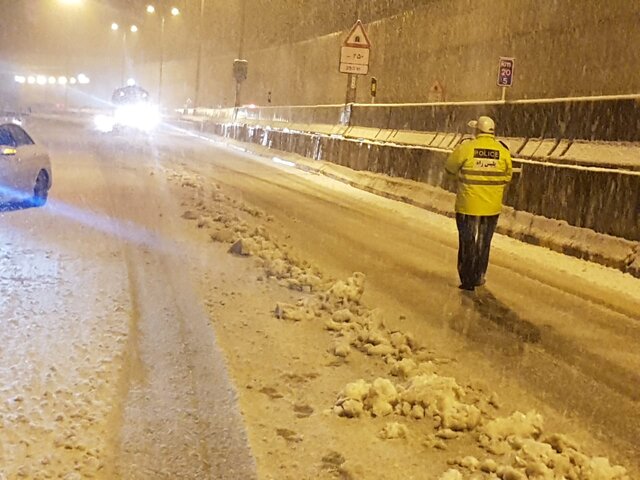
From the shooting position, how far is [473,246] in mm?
8453

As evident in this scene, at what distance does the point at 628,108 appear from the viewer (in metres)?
10.8

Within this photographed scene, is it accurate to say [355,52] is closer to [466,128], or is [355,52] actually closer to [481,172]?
[466,128]

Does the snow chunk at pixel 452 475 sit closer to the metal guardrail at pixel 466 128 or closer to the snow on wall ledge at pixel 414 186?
the snow on wall ledge at pixel 414 186

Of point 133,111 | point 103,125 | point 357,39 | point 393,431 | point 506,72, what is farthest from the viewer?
point 133,111

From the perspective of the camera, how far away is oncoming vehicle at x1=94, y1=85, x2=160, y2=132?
56.1 m

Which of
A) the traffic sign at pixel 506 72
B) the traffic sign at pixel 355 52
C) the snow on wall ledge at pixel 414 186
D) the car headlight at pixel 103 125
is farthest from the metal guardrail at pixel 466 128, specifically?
the car headlight at pixel 103 125

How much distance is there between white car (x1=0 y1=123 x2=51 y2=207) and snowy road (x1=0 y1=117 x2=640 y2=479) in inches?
19.1

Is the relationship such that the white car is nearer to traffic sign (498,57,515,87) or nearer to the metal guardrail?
the metal guardrail

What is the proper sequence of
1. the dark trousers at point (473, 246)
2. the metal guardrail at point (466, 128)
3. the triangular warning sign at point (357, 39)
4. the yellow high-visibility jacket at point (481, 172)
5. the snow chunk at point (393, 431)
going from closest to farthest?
1. the snow chunk at point (393, 431)
2. the yellow high-visibility jacket at point (481, 172)
3. the dark trousers at point (473, 246)
4. the metal guardrail at point (466, 128)
5. the triangular warning sign at point (357, 39)

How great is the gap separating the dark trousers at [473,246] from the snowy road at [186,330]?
22 cm

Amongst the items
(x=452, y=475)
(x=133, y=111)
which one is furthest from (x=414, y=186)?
(x=133, y=111)

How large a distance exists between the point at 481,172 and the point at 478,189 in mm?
199

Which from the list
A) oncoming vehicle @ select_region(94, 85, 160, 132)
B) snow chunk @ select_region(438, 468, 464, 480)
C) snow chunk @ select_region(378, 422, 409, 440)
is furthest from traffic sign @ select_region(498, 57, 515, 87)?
oncoming vehicle @ select_region(94, 85, 160, 132)

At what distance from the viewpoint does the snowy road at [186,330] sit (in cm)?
426
